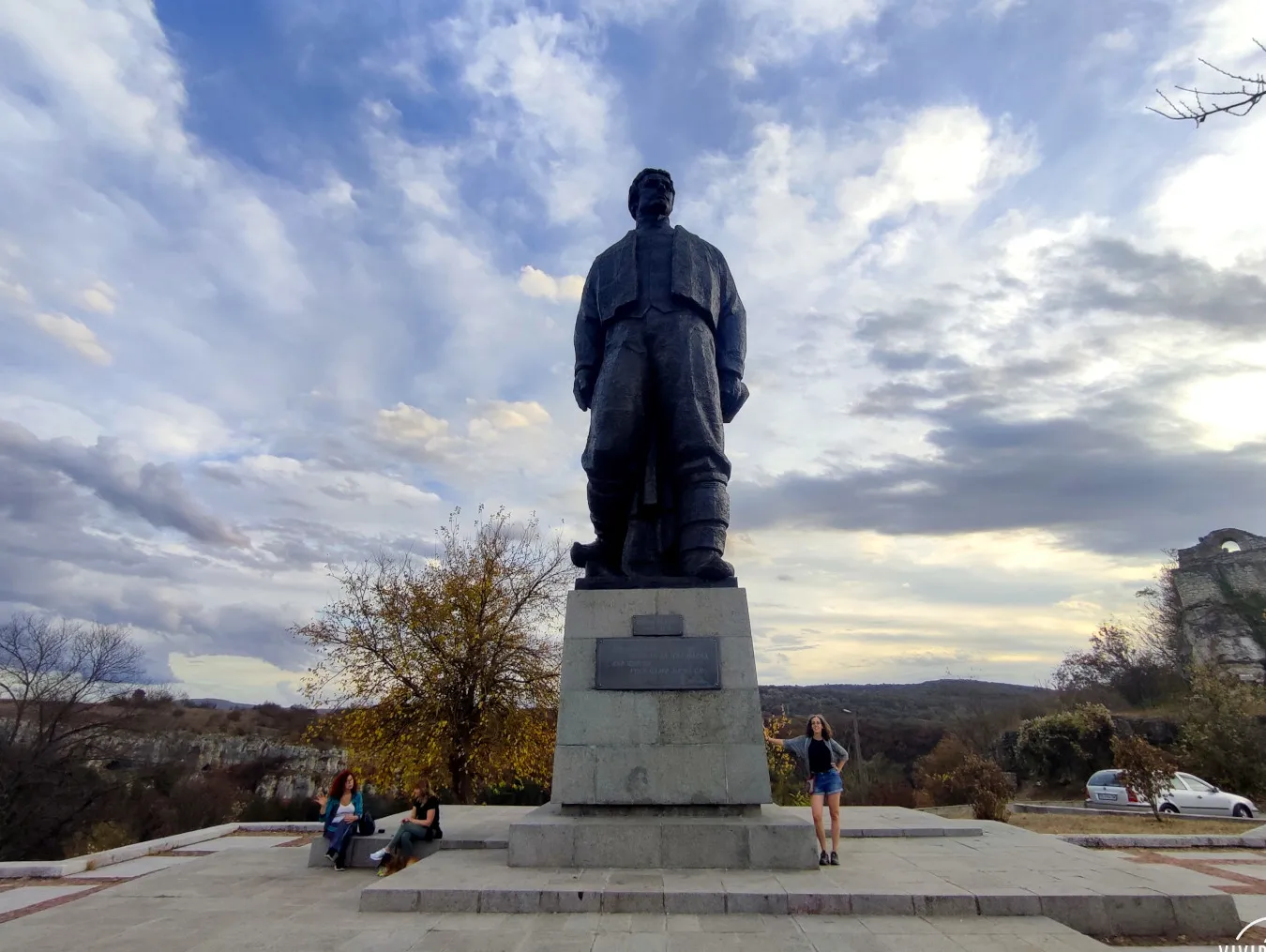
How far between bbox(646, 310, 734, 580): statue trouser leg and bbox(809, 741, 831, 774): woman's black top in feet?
5.52

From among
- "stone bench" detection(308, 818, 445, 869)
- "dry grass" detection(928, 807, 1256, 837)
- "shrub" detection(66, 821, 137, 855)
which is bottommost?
"shrub" detection(66, 821, 137, 855)

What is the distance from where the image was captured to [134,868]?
315 inches

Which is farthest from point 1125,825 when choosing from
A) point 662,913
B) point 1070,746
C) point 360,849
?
point 1070,746

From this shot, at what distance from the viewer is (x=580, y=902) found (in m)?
4.46

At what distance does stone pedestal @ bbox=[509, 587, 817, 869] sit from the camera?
5230 mm

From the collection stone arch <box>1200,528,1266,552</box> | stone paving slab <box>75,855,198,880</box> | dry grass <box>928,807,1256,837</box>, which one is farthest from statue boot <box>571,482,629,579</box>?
stone arch <box>1200,528,1266,552</box>

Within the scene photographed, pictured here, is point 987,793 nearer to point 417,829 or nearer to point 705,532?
point 705,532

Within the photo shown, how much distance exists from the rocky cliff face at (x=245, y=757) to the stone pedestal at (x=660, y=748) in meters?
27.8

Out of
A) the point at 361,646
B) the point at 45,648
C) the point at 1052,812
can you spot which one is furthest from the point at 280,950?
the point at 45,648

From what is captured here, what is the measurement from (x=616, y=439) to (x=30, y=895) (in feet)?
23.5

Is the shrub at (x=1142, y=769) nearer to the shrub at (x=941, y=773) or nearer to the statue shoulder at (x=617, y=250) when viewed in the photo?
the shrub at (x=941, y=773)

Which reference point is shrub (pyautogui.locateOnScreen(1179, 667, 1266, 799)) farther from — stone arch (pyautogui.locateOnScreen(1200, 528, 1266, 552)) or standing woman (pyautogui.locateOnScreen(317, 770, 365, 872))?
stone arch (pyautogui.locateOnScreen(1200, 528, 1266, 552))

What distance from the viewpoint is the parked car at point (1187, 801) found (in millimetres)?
→ 14703

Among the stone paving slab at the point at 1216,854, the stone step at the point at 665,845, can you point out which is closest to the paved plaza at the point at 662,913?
the stone step at the point at 665,845
